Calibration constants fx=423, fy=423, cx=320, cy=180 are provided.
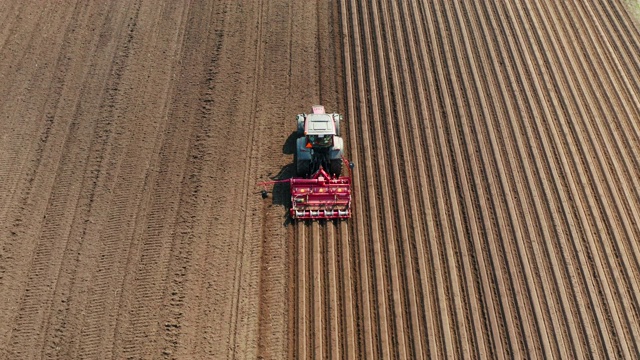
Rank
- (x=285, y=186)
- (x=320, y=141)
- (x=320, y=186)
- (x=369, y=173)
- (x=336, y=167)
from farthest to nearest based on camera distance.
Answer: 1. (x=369, y=173)
2. (x=285, y=186)
3. (x=336, y=167)
4. (x=320, y=186)
5. (x=320, y=141)

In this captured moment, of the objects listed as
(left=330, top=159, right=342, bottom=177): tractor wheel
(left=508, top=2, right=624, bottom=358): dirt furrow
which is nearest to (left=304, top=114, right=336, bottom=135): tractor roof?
(left=330, top=159, right=342, bottom=177): tractor wheel

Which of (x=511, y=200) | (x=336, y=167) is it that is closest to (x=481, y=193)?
(x=511, y=200)

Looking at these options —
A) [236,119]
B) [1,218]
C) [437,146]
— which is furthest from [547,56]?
[1,218]

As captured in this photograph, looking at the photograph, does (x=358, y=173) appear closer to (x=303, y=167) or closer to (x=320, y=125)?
(x=303, y=167)

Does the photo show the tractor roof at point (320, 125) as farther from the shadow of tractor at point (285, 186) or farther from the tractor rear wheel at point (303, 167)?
the shadow of tractor at point (285, 186)

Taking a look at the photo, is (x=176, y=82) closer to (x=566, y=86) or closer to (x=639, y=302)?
(x=566, y=86)

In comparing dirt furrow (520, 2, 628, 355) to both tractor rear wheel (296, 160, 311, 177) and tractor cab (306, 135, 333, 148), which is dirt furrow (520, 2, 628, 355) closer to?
tractor cab (306, 135, 333, 148)
